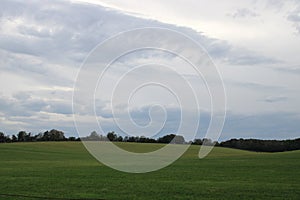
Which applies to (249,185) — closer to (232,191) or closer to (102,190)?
(232,191)

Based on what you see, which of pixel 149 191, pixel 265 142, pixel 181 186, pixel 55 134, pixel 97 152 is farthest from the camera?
pixel 55 134

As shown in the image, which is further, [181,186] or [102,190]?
[181,186]

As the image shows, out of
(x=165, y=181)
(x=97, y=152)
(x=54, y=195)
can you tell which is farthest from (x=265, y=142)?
(x=54, y=195)

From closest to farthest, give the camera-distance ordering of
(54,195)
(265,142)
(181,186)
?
(54,195) → (181,186) → (265,142)

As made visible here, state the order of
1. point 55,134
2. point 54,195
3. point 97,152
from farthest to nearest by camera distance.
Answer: point 55,134
point 97,152
point 54,195

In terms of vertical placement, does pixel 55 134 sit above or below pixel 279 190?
above

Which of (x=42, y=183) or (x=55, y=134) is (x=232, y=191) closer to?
(x=42, y=183)

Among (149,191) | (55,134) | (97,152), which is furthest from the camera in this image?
(55,134)

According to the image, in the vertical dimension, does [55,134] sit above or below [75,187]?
above

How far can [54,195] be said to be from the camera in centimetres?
2333

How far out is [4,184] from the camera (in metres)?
28.5

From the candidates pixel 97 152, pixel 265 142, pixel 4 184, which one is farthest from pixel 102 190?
pixel 265 142

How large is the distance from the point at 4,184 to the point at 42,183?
2252mm

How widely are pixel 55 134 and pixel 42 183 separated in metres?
120
